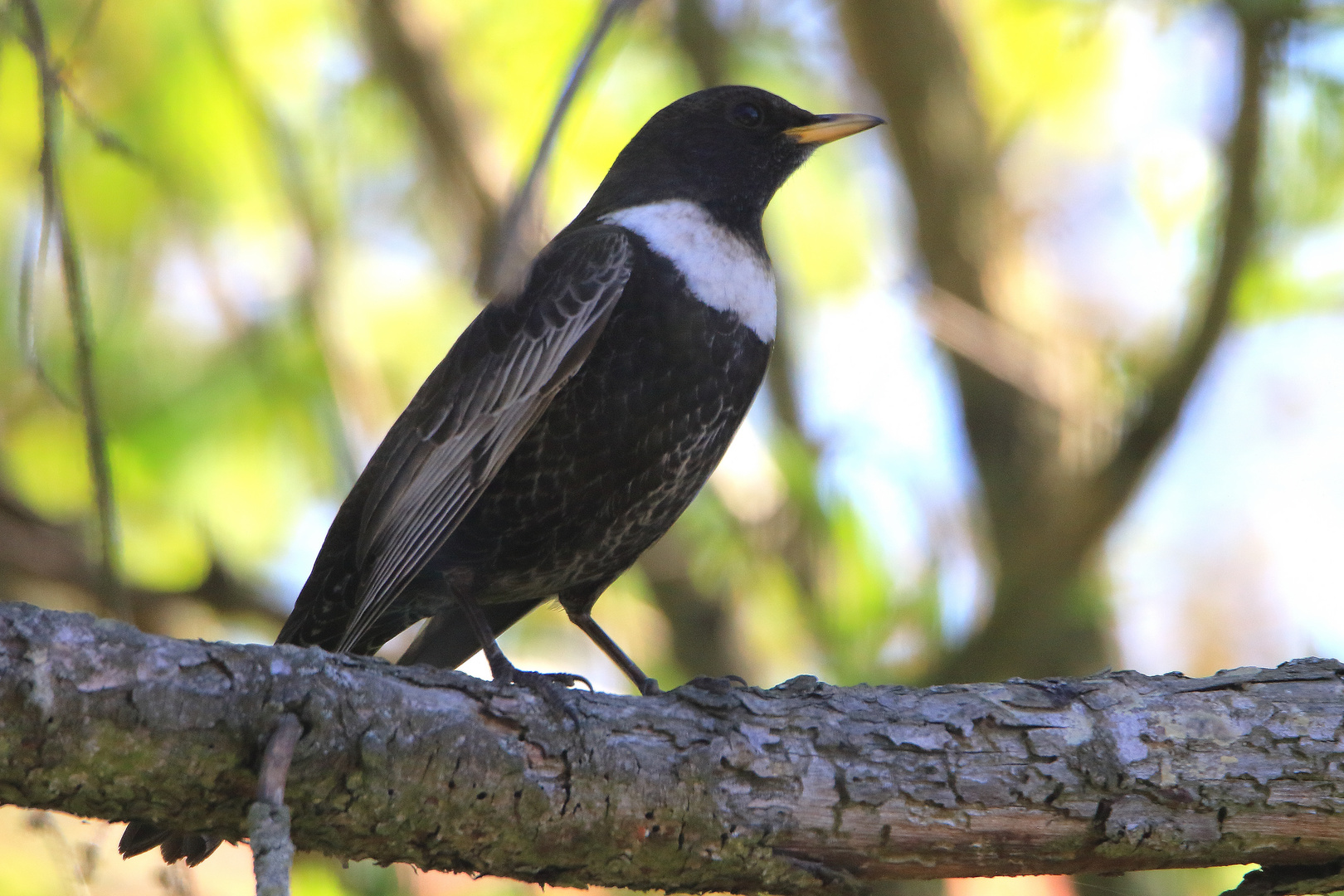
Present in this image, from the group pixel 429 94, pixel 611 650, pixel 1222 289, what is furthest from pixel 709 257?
pixel 429 94

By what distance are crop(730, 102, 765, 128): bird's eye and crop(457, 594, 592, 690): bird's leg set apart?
5.41ft

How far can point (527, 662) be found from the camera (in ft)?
19.2

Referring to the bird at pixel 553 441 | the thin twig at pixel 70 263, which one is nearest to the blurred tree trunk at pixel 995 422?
the bird at pixel 553 441

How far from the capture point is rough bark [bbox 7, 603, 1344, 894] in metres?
2.30

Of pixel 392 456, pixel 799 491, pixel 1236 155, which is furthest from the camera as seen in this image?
pixel 799 491

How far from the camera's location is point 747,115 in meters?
4.01

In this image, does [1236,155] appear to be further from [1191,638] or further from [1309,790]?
[1191,638]

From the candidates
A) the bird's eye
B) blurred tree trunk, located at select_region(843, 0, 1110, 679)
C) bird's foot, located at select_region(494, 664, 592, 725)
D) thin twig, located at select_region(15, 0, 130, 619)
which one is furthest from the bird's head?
thin twig, located at select_region(15, 0, 130, 619)

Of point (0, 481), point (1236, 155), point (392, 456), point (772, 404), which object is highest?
point (772, 404)

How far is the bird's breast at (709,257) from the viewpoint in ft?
11.0

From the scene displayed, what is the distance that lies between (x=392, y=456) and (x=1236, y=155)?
8.32ft

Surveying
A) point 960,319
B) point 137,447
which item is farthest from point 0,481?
point 960,319

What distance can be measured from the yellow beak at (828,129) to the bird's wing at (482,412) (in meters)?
0.87

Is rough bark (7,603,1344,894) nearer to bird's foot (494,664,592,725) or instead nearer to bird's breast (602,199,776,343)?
bird's foot (494,664,592,725)
